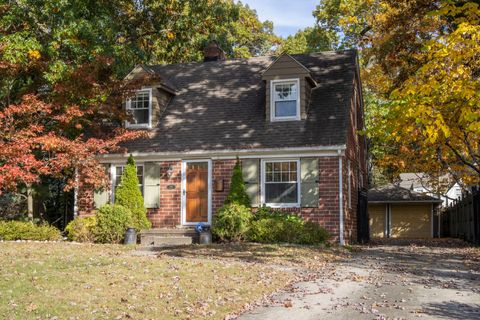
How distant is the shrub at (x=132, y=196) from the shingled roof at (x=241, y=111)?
1072 millimetres

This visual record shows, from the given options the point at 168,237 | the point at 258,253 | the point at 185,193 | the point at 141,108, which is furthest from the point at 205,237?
the point at 141,108

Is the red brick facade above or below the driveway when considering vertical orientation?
above

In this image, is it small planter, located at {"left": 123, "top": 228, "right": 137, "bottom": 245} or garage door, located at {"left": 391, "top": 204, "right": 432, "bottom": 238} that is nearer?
→ small planter, located at {"left": 123, "top": 228, "right": 137, "bottom": 245}

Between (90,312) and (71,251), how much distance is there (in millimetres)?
7292

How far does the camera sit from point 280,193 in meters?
19.2

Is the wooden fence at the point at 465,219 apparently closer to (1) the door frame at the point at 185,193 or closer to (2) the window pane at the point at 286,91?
(2) the window pane at the point at 286,91

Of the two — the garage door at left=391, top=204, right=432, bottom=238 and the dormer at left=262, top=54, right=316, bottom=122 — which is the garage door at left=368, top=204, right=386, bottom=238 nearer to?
the garage door at left=391, top=204, right=432, bottom=238

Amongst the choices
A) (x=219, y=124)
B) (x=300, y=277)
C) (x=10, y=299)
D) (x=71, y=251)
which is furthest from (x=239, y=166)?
(x=10, y=299)

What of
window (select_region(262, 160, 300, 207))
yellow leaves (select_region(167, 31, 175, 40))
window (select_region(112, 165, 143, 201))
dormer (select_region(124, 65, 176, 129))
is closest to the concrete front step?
window (select_region(112, 165, 143, 201))

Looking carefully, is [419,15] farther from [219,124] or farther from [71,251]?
[71,251]

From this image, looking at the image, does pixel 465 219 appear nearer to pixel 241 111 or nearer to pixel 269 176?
pixel 269 176

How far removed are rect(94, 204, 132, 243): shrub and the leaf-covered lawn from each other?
152 inches

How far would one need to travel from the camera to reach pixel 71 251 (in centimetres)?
1458

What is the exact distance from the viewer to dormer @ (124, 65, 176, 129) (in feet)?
69.9
